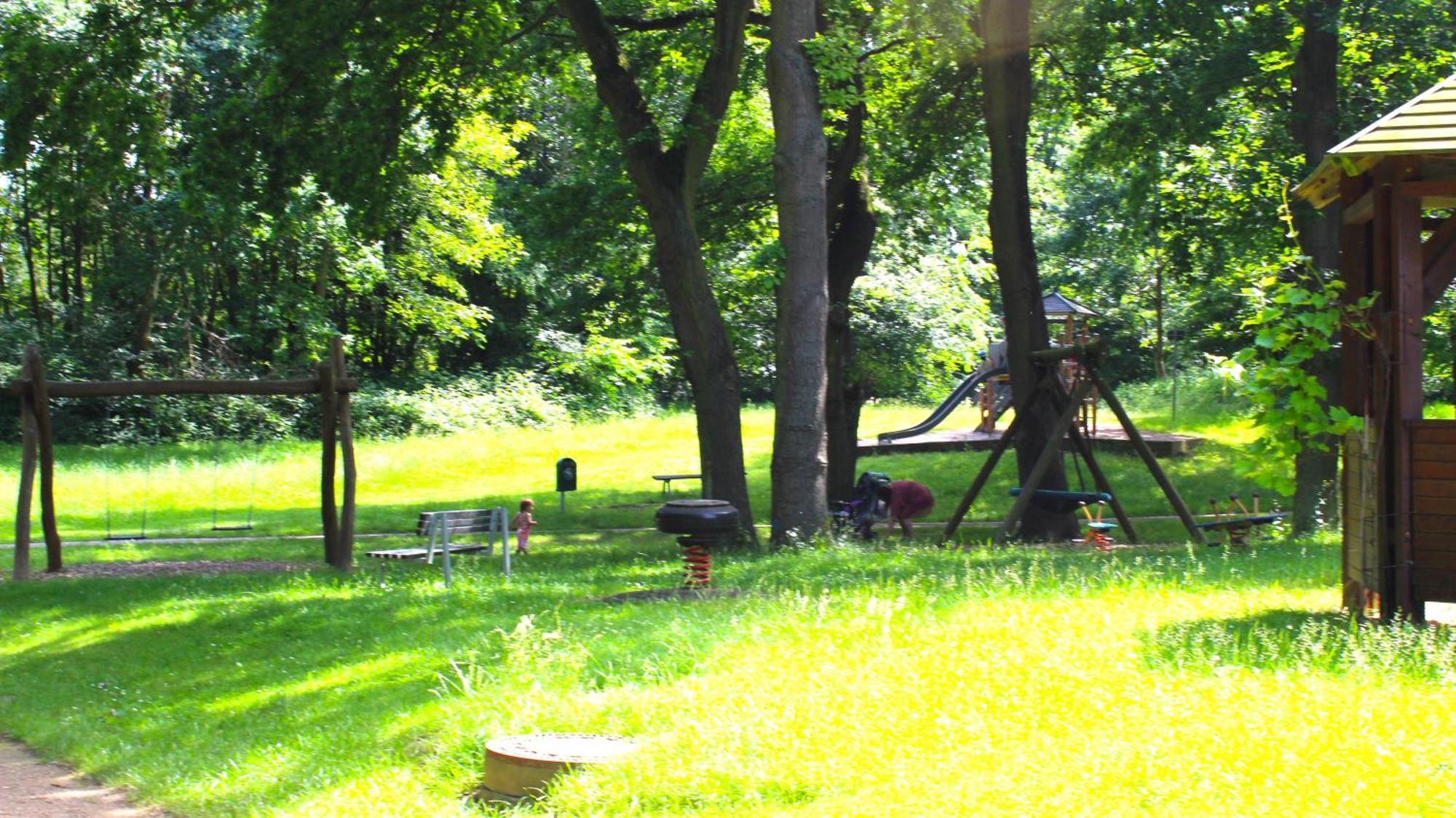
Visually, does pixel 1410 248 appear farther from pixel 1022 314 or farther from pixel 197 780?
pixel 1022 314

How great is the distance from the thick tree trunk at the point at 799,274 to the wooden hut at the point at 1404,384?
24.9 ft

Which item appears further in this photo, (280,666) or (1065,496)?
(1065,496)

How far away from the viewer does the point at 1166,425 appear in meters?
36.0

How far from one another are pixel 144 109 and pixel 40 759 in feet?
33.9

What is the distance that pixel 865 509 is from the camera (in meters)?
19.2

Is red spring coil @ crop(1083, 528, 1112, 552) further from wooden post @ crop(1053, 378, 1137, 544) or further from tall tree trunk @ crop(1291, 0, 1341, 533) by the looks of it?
tall tree trunk @ crop(1291, 0, 1341, 533)

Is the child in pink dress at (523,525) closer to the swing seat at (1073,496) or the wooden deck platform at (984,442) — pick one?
the swing seat at (1073,496)

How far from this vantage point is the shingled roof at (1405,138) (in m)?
7.94

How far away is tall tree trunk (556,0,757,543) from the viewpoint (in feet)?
Answer: 56.0

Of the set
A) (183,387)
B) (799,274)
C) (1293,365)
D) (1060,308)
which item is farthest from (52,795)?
(1060,308)

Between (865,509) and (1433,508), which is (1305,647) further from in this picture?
(865,509)

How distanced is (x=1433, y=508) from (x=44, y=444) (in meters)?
14.6

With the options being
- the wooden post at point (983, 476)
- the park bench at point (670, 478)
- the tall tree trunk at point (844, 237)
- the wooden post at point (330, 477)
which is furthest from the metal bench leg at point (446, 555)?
the park bench at point (670, 478)

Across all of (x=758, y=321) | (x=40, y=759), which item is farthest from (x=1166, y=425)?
(x=40, y=759)
